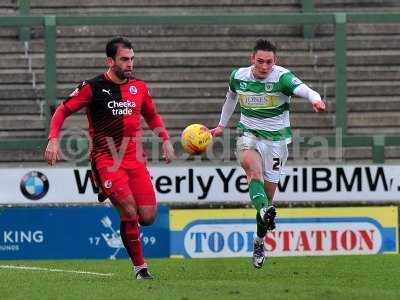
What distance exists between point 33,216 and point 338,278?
547 centimetres

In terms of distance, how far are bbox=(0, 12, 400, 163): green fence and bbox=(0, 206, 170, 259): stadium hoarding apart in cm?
153

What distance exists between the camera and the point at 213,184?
16.1m

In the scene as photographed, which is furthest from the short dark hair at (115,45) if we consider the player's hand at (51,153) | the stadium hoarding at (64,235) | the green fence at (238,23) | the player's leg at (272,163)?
the green fence at (238,23)

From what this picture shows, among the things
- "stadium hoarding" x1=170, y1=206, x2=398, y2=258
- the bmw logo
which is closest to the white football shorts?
"stadium hoarding" x1=170, y1=206, x2=398, y2=258

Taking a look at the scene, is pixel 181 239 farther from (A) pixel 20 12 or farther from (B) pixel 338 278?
(A) pixel 20 12

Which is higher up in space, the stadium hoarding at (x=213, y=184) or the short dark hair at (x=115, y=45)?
the short dark hair at (x=115, y=45)

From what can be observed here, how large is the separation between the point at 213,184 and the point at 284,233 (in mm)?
1212

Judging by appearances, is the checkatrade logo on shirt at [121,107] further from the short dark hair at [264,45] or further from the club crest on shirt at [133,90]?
the short dark hair at [264,45]

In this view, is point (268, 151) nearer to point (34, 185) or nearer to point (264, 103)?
point (264, 103)

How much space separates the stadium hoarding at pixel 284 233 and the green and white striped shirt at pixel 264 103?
373 cm

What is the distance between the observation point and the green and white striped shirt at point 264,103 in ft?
39.1

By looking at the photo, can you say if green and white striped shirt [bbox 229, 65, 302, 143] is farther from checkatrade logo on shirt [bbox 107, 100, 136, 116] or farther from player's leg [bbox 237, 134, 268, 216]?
checkatrade logo on shirt [bbox 107, 100, 136, 116]

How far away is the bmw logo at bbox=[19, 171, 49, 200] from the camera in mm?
15812

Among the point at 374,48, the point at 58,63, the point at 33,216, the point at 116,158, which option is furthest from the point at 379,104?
the point at 116,158
